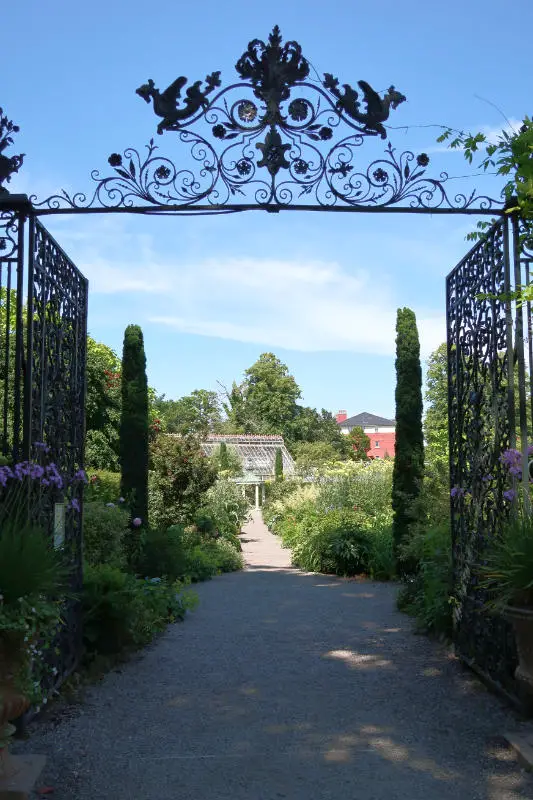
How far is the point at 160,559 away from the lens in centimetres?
1041

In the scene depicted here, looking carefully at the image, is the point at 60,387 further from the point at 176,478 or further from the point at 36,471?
the point at 176,478

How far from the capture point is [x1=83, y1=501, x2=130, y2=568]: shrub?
8.95 metres

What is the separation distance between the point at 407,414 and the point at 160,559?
5209 millimetres

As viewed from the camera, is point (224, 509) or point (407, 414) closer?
point (407, 414)

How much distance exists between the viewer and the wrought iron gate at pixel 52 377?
4.85 metres

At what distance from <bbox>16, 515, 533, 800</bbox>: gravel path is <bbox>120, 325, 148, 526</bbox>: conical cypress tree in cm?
518

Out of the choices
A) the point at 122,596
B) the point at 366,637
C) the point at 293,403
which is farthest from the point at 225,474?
the point at 293,403

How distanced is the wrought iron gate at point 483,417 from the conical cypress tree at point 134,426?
767cm

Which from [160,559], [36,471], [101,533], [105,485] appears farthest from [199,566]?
[36,471]

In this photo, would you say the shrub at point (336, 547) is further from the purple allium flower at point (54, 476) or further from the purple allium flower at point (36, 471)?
the purple allium flower at point (36, 471)

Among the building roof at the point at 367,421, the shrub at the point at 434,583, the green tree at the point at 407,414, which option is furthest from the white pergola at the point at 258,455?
the building roof at the point at 367,421

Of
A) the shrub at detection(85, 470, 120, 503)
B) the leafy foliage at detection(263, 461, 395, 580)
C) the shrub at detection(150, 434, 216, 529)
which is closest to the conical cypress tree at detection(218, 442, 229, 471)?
the leafy foliage at detection(263, 461, 395, 580)

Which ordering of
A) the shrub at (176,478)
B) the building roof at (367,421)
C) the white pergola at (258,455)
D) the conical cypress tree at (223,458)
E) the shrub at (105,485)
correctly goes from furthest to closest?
1. the building roof at (367,421)
2. the white pergola at (258,455)
3. the conical cypress tree at (223,458)
4. the shrub at (176,478)
5. the shrub at (105,485)

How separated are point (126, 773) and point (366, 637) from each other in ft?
14.2
